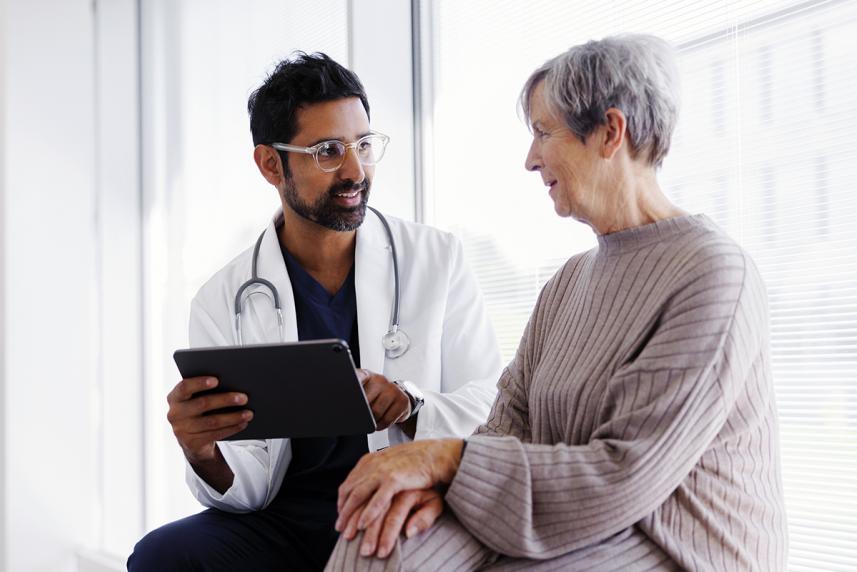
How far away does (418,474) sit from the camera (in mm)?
1055

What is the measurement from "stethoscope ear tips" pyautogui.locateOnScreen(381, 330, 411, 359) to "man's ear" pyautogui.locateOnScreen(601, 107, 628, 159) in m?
0.59

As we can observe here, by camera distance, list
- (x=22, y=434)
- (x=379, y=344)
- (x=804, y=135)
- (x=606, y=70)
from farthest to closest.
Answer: (x=22, y=434), (x=379, y=344), (x=804, y=135), (x=606, y=70)

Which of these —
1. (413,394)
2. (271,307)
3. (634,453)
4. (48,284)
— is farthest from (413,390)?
(48,284)

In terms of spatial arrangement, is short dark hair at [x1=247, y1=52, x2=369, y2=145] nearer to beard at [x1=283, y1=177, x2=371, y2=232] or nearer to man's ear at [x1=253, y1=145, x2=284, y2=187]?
man's ear at [x1=253, y1=145, x2=284, y2=187]

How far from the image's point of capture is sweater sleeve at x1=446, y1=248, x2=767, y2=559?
102cm

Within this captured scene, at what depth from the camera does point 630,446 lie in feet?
3.34

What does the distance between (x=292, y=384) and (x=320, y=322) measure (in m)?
0.46

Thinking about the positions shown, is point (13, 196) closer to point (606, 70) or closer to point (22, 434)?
point (22, 434)

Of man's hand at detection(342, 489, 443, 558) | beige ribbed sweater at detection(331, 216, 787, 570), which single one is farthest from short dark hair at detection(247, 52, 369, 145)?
man's hand at detection(342, 489, 443, 558)

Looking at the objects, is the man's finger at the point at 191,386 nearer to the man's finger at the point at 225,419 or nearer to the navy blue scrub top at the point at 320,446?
the man's finger at the point at 225,419

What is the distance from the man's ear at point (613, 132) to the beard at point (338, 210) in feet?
2.08

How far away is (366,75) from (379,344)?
2.73ft

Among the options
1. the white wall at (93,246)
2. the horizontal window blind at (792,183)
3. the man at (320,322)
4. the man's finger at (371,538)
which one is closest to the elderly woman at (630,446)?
the man's finger at (371,538)

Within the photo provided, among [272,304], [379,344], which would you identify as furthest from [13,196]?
[379,344]
